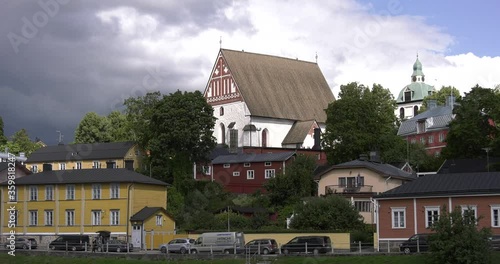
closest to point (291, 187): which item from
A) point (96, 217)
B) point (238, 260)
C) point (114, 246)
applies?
point (96, 217)

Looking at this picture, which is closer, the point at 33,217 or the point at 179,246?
the point at 179,246

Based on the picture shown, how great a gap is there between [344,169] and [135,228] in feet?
62.7

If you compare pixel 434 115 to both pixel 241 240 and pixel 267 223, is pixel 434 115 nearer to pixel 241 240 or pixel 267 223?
pixel 267 223

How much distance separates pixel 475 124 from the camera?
261 feet

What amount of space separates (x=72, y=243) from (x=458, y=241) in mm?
30211

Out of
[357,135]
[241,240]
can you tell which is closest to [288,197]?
[357,135]

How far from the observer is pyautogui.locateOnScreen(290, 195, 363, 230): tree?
63.9 metres

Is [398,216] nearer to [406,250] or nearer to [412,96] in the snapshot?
[406,250]

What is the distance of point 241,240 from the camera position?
188 feet

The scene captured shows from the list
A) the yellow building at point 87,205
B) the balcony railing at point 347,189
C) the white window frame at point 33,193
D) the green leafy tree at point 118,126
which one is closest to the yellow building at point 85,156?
the green leafy tree at point 118,126

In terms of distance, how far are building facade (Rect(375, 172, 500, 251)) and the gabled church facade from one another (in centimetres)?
5664

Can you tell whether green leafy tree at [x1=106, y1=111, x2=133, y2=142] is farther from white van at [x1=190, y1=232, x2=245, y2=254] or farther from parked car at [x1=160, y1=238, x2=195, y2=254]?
white van at [x1=190, y1=232, x2=245, y2=254]

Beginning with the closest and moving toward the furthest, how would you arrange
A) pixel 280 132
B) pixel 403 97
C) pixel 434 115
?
1. pixel 434 115
2. pixel 280 132
3. pixel 403 97

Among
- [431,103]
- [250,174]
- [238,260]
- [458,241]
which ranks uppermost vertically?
[431,103]
